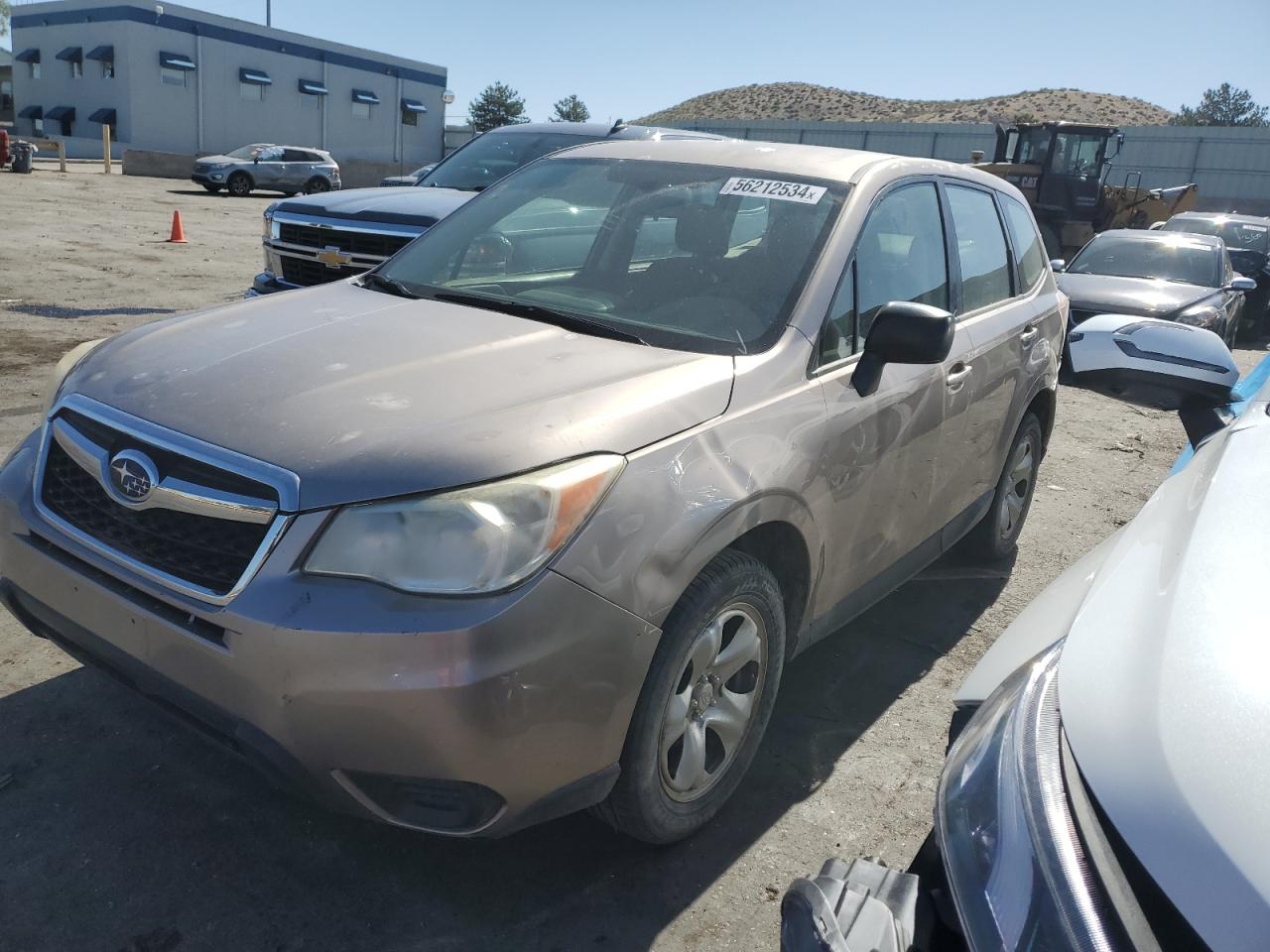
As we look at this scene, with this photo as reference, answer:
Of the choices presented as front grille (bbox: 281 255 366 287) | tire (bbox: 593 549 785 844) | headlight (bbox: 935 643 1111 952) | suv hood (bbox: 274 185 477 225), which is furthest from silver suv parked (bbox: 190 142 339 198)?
headlight (bbox: 935 643 1111 952)

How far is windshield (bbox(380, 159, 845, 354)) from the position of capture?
3.09 metres

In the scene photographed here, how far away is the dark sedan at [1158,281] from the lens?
10594mm

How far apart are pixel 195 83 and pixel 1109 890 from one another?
158ft

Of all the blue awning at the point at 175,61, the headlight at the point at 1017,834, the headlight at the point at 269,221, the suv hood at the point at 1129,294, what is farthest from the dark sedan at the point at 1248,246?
the blue awning at the point at 175,61

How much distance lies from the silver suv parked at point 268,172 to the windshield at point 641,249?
2619 centimetres

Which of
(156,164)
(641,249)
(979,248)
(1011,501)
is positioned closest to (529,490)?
(641,249)

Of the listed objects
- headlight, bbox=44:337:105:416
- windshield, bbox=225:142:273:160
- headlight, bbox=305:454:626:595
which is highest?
windshield, bbox=225:142:273:160

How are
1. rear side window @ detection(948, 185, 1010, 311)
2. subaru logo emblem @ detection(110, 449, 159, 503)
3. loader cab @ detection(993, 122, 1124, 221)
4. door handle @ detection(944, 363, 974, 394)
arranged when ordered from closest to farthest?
subaru logo emblem @ detection(110, 449, 159, 503)
door handle @ detection(944, 363, 974, 394)
rear side window @ detection(948, 185, 1010, 311)
loader cab @ detection(993, 122, 1124, 221)

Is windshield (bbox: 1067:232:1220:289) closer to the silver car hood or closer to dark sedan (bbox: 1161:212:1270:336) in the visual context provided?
dark sedan (bbox: 1161:212:1270:336)

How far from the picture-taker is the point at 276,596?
2.13 metres

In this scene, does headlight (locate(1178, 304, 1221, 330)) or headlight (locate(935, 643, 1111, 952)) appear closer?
headlight (locate(935, 643, 1111, 952))

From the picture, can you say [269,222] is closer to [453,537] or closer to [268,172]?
[453,537]

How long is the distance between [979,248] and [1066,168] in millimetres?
18296

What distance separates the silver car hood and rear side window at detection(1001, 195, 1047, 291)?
290 centimetres
